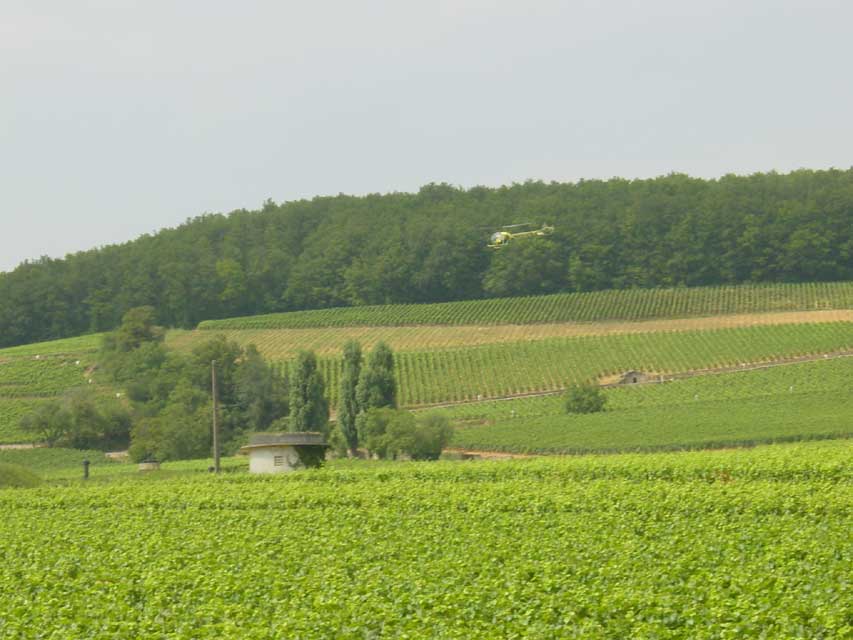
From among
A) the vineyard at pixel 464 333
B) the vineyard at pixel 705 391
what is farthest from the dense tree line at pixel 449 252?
the vineyard at pixel 705 391

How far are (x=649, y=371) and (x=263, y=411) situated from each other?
23060 millimetres

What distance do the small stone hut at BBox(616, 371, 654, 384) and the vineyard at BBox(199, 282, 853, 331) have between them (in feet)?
→ 59.2

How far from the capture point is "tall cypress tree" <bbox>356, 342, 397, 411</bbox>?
217 feet

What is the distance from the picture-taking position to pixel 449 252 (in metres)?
114

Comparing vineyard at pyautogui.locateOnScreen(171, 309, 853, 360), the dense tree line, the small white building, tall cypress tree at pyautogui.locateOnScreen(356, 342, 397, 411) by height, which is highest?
the dense tree line

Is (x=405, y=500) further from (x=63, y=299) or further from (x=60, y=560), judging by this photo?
(x=63, y=299)

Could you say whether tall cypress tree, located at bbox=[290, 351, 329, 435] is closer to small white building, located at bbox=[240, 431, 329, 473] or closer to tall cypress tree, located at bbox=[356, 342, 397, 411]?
tall cypress tree, located at bbox=[356, 342, 397, 411]

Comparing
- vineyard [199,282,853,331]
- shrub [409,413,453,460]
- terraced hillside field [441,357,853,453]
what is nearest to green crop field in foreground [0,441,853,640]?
terraced hillside field [441,357,853,453]

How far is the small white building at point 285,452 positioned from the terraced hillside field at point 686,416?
1302 cm

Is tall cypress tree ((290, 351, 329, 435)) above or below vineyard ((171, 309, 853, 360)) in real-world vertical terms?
below

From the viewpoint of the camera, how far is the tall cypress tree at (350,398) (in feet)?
213

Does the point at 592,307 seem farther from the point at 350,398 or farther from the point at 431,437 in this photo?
the point at 431,437

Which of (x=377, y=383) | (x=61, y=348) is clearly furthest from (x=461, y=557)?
(x=61, y=348)

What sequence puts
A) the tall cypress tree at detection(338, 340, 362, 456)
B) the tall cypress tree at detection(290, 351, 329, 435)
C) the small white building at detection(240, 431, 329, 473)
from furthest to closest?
1. the tall cypress tree at detection(290, 351, 329, 435)
2. the tall cypress tree at detection(338, 340, 362, 456)
3. the small white building at detection(240, 431, 329, 473)
